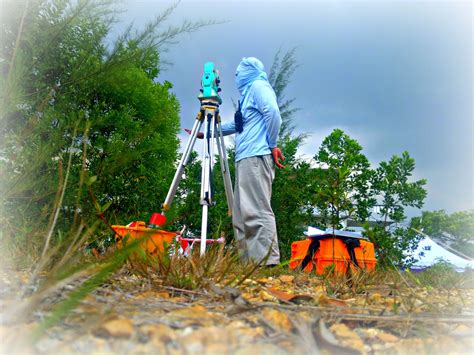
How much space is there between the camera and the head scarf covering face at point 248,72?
3717 mm

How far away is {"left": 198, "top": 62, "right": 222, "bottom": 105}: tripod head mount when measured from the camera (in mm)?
3246

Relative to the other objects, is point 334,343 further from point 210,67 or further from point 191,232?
point 191,232

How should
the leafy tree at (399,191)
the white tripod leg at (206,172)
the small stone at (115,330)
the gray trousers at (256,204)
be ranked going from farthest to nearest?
the leafy tree at (399,191), the gray trousers at (256,204), the white tripod leg at (206,172), the small stone at (115,330)

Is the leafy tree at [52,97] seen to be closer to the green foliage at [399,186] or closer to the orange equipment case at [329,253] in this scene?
the orange equipment case at [329,253]

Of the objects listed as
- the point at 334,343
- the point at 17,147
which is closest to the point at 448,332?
the point at 334,343

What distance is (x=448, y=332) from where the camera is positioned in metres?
0.90

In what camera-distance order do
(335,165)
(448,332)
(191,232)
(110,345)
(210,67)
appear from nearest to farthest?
(110,345) < (448,332) < (210,67) < (335,165) < (191,232)

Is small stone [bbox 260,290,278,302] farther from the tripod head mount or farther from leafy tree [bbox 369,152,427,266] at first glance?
leafy tree [bbox 369,152,427,266]

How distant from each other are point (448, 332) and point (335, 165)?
15.4 feet

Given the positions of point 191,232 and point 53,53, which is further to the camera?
point 191,232

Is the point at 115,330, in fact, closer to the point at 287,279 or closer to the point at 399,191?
the point at 287,279

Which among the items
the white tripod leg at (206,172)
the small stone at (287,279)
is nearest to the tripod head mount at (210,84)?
the white tripod leg at (206,172)

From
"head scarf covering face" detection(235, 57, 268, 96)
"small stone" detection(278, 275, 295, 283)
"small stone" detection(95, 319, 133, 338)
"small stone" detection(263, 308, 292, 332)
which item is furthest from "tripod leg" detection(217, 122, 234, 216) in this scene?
"small stone" detection(95, 319, 133, 338)

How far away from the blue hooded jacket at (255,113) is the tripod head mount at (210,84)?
0.40 meters
